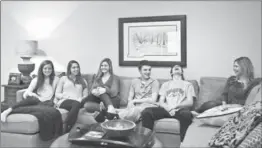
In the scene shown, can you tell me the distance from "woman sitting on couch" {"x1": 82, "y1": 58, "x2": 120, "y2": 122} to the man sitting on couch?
1.55 feet

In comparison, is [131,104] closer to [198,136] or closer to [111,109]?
[111,109]

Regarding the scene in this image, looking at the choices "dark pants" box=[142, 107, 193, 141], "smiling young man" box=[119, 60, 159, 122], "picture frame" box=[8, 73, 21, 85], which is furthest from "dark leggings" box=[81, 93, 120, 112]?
"picture frame" box=[8, 73, 21, 85]

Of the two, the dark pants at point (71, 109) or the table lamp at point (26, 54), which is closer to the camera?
the dark pants at point (71, 109)

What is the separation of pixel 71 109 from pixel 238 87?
2.03 m

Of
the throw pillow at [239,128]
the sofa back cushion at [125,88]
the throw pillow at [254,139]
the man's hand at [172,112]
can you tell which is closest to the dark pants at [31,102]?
the sofa back cushion at [125,88]

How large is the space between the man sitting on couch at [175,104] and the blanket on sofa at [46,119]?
3.33 feet

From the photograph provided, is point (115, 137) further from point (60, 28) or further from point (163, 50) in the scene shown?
point (60, 28)

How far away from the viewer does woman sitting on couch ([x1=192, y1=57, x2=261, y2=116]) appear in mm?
3270

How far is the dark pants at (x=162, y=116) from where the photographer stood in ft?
10.3

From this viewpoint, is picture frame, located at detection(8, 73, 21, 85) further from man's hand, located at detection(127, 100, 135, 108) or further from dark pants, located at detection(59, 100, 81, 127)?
man's hand, located at detection(127, 100, 135, 108)

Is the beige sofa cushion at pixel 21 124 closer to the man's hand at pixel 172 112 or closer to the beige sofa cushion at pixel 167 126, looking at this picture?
the beige sofa cushion at pixel 167 126

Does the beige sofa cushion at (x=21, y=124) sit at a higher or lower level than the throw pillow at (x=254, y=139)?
lower

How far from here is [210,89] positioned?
12.0ft

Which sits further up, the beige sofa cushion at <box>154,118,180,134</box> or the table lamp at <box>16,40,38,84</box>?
the table lamp at <box>16,40,38,84</box>
